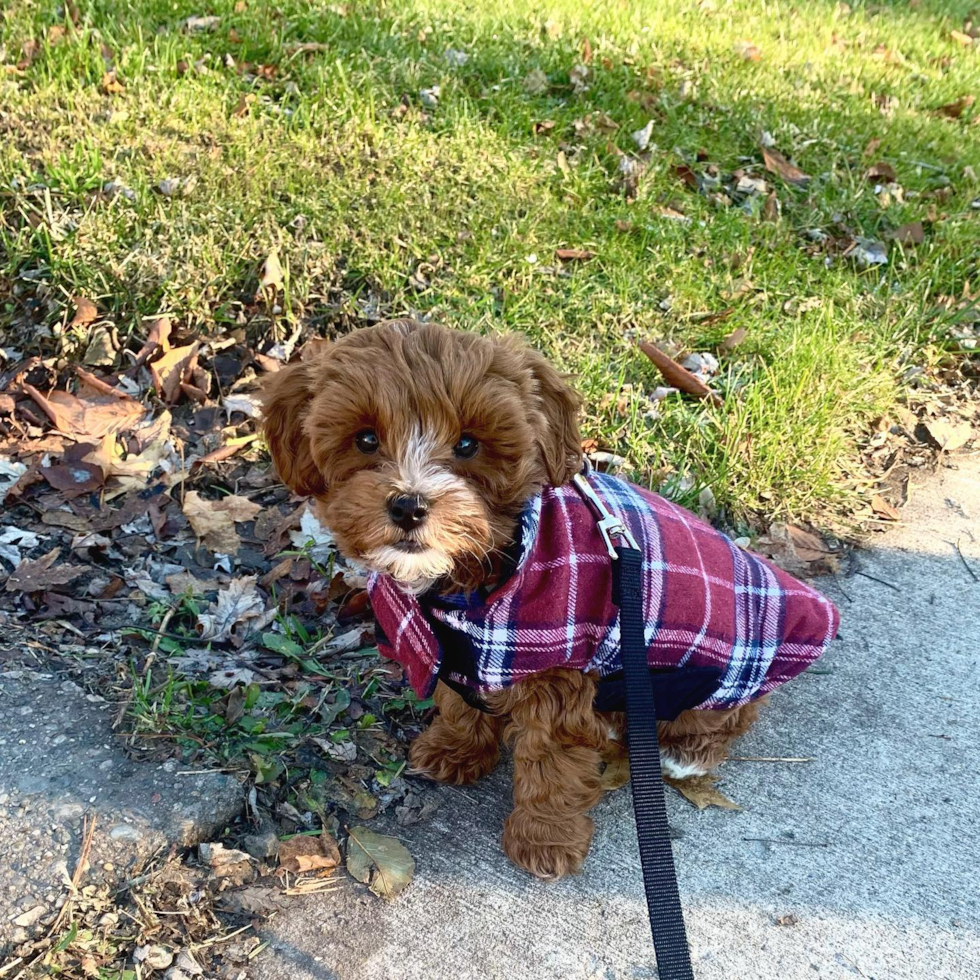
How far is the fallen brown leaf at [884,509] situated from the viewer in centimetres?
435

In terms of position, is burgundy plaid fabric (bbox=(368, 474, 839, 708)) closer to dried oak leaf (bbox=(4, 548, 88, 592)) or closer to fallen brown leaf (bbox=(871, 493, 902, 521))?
dried oak leaf (bbox=(4, 548, 88, 592))

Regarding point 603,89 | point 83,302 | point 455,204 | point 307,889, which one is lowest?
point 307,889

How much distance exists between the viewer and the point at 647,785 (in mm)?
2361

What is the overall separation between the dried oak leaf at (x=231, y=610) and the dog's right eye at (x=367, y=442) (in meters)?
1.29

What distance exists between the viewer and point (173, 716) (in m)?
2.96

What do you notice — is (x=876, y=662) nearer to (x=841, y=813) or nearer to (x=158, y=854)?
(x=841, y=813)

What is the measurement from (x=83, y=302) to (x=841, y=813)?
4.03 m

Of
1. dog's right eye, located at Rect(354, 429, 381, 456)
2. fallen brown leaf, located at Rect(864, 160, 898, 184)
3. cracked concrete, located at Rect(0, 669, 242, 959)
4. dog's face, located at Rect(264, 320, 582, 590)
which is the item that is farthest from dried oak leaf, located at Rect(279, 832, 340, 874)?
fallen brown leaf, located at Rect(864, 160, 898, 184)

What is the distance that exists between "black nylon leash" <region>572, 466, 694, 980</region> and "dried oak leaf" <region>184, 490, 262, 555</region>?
72.9 inches

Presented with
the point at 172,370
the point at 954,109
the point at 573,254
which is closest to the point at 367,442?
the point at 172,370

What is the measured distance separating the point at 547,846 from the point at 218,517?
1.98 meters

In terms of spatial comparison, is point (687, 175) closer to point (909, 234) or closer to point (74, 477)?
point (909, 234)

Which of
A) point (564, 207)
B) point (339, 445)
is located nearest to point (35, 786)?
point (339, 445)

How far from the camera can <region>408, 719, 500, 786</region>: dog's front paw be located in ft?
10.00
